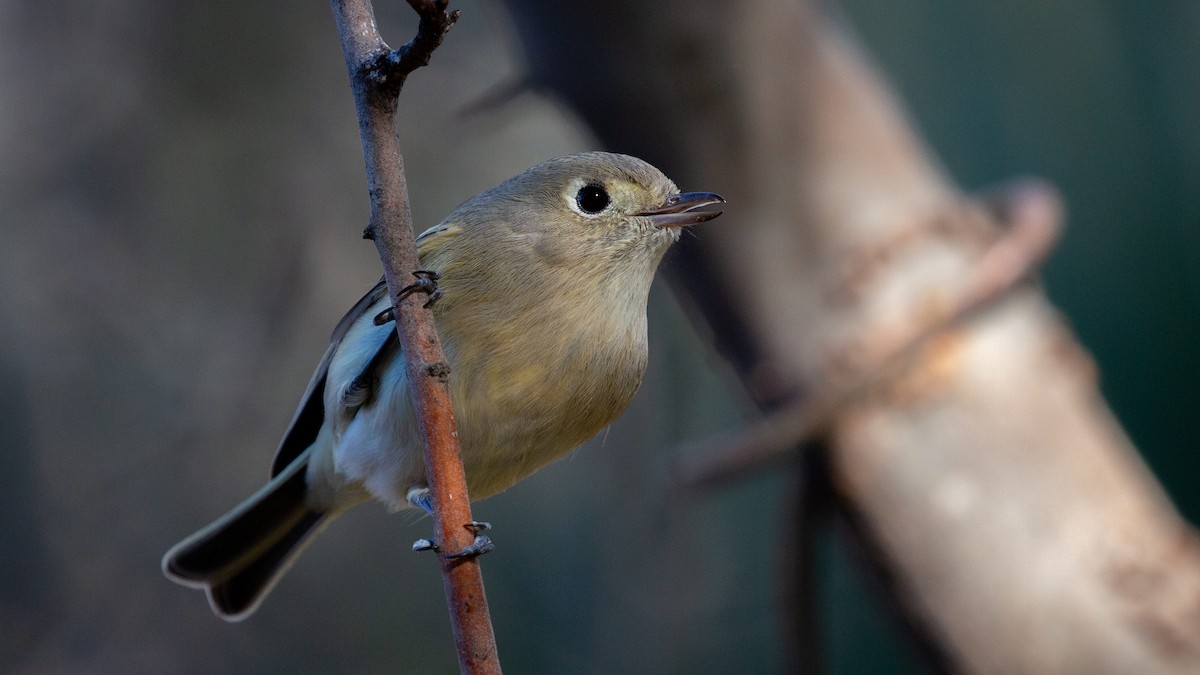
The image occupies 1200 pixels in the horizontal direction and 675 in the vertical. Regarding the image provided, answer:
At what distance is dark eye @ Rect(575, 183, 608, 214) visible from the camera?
1382mm

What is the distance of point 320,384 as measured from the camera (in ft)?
5.22

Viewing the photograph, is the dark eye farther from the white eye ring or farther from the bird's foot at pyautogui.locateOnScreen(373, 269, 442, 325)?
the bird's foot at pyautogui.locateOnScreen(373, 269, 442, 325)

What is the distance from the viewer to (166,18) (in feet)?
Result: 7.44

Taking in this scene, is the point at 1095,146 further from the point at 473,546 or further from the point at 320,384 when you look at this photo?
the point at 473,546

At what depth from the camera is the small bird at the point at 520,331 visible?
1240 millimetres

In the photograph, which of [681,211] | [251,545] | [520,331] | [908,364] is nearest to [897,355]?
[908,364]

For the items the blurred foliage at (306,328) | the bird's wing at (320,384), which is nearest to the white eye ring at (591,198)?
the bird's wing at (320,384)

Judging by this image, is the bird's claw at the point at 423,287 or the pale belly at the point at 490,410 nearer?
the bird's claw at the point at 423,287

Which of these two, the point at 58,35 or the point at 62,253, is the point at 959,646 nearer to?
the point at 62,253

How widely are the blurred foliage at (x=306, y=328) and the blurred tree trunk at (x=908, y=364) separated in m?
0.15

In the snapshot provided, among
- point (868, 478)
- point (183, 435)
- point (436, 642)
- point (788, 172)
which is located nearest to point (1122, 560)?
point (868, 478)

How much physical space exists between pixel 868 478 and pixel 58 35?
69.4 inches

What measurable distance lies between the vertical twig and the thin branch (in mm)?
Answer: 963

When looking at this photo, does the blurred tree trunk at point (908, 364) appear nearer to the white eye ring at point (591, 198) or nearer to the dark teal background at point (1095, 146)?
the white eye ring at point (591, 198)
